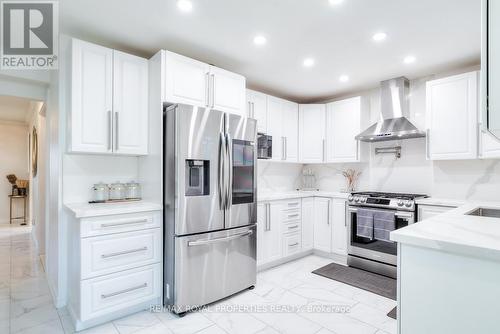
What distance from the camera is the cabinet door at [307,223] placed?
A: 3943 millimetres

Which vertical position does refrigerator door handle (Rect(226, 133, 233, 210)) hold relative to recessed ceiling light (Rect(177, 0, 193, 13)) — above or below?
below

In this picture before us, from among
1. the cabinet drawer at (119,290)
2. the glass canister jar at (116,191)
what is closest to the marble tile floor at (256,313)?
the cabinet drawer at (119,290)

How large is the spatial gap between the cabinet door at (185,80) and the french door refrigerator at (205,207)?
265mm

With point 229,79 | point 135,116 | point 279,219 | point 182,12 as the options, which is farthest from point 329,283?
point 182,12

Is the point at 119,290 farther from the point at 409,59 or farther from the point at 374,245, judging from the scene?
the point at 409,59

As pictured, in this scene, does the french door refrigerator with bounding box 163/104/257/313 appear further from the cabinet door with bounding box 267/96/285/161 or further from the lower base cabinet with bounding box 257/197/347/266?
the cabinet door with bounding box 267/96/285/161

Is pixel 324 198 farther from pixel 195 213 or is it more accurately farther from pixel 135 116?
pixel 135 116

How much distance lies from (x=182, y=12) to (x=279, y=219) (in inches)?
102

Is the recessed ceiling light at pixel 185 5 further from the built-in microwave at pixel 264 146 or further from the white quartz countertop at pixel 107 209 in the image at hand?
the built-in microwave at pixel 264 146

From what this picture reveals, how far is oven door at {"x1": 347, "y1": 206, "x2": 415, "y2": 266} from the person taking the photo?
3092 mm

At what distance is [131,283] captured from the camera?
2277mm

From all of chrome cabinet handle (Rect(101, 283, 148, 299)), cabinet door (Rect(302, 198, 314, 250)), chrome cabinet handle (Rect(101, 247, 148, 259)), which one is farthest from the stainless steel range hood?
chrome cabinet handle (Rect(101, 283, 148, 299))

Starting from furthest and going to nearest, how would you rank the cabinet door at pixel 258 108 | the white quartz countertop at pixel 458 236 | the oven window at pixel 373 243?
the cabinet door at pixel 258 108 → the oven window at pixel 373 243 → the white quartz countertop at pixel 458 236

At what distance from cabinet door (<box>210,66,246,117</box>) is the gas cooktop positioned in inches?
74.4
